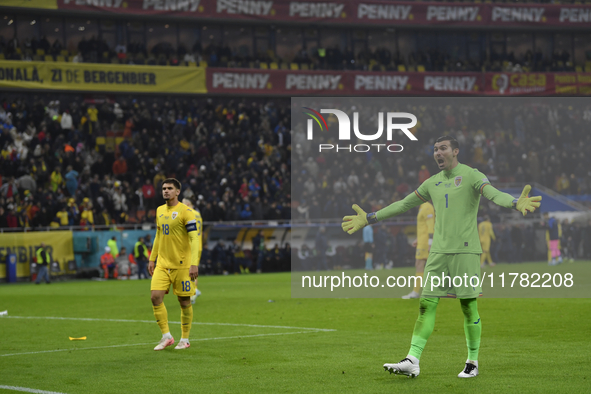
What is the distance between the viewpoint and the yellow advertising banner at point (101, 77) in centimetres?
3628

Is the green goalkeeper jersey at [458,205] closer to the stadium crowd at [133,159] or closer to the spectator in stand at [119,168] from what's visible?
the stadium crowd at [133,159]

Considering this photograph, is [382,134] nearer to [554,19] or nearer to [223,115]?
[223,115]

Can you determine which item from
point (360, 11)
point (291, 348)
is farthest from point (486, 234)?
point (360, 11)

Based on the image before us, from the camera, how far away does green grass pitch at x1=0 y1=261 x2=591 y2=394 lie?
800cm

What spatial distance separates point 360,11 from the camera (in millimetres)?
43719

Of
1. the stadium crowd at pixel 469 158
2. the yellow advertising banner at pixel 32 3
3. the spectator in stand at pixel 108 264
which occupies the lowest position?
the spectator in stand at pixel 108 264

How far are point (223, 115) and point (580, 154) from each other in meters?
21.6

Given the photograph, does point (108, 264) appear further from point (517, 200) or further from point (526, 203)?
point (526, 203)

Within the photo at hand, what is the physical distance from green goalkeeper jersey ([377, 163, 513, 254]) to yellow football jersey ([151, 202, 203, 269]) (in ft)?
12.6

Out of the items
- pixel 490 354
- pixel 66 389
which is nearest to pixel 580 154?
pixel 490 354

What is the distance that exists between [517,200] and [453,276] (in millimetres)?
1035

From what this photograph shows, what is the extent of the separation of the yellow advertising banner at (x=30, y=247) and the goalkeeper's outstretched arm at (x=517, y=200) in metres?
23.7

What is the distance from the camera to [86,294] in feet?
75.8

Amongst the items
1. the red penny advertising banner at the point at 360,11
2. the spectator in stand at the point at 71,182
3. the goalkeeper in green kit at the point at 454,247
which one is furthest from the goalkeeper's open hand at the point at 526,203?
the red penny advertising banner at the point at 360,11
